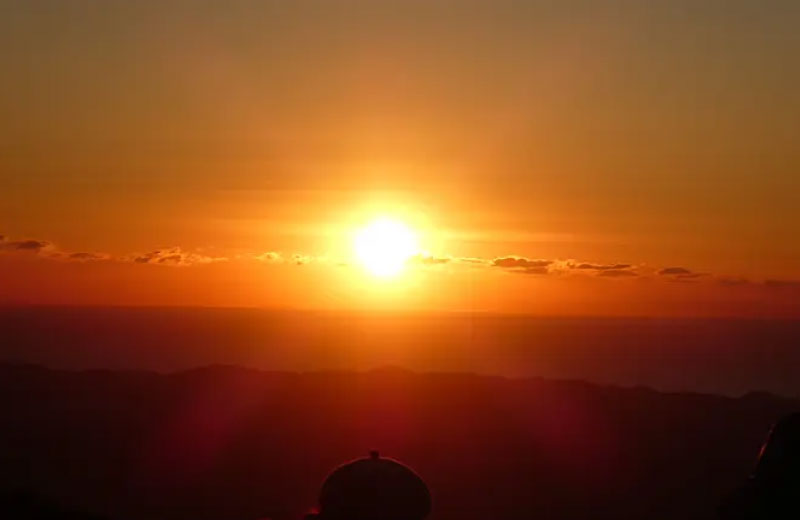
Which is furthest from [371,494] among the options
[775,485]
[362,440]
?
[362,440]

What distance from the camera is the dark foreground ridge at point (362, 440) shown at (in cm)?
6738

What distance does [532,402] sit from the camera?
96125mm

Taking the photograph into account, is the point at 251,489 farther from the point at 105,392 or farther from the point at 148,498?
the point at 105,392

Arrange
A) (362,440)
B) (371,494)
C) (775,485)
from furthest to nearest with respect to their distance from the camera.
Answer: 1. (362,440)
2. (371,494)
3. (775,485)

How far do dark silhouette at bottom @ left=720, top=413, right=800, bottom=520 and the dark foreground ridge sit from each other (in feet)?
141

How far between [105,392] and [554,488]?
4172cm

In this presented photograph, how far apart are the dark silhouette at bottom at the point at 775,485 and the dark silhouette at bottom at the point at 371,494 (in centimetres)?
727

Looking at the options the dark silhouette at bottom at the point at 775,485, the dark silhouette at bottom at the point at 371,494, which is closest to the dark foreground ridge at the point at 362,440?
the dark silhouette at bottom at the point at 371,494

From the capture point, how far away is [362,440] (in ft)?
262

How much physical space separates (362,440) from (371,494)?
55040mm

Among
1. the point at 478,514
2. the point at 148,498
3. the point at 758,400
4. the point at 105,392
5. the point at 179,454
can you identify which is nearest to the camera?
the point at 478,514

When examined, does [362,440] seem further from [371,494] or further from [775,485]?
[775,485]

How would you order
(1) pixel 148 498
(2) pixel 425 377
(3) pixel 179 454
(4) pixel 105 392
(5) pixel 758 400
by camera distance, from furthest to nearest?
(2) pixel 425 377 → (4) pixel 105 392 → (5) pixel 758 400 → (3) pixel 179 454 → (1) pixel 148 498

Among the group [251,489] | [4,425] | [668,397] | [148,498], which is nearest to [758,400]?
[668,397]
